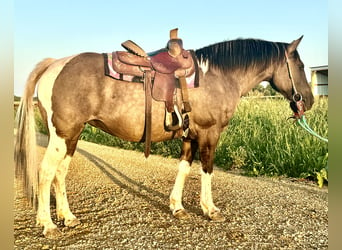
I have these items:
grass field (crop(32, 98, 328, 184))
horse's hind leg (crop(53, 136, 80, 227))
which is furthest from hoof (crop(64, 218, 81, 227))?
grass field (crop(32, 98, 328, 184))

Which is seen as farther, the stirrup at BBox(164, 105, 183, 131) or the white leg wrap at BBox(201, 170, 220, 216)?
the white leg wrap at BBox(201, 170, 220, 216)

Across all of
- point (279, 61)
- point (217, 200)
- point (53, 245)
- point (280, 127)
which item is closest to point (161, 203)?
point (217, 200)

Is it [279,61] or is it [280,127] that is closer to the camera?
[279,61]

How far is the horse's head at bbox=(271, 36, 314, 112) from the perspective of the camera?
356 cm

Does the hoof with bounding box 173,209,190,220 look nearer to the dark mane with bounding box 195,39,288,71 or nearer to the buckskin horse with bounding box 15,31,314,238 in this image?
the buckskin horse with bounding box 15,31,314,238

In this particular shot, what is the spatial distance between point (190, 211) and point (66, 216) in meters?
1.51

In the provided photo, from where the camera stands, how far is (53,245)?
9.10 ft

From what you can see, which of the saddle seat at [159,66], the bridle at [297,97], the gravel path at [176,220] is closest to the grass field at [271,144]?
the gravel path at [176,220]

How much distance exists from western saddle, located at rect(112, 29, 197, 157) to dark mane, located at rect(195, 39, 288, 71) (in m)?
0.36

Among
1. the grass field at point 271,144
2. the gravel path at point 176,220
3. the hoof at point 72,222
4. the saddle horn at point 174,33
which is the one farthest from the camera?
the grass field at point 271,144

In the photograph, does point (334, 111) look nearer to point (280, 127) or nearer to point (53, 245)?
point (53, 245)

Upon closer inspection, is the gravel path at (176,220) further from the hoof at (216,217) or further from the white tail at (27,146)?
the white tail at (27,146)

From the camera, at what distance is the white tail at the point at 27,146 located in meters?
3.04

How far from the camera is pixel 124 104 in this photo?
3053 millimetres
